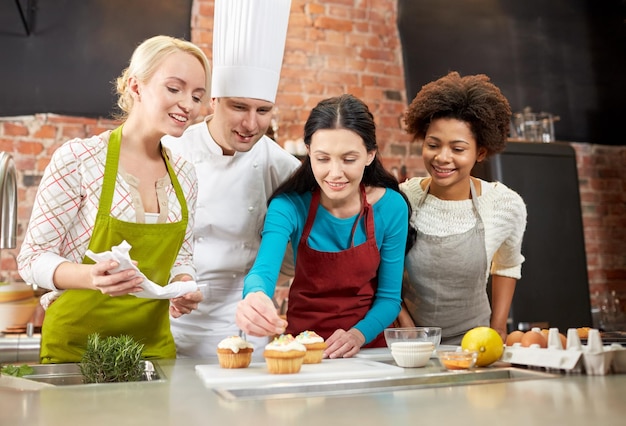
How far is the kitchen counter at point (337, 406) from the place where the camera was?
0.84m

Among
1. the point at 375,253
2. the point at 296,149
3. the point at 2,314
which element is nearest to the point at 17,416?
the point at 375,253

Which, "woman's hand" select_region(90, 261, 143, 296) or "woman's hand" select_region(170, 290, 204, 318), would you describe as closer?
"woman's hand" select_region(90, 261, 143, 296)

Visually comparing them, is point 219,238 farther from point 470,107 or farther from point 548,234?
point 548,234

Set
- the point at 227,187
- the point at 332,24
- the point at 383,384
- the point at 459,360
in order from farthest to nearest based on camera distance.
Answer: the point at 332,24 → the point at 227,187 → the point at 459,360 → the point at 383,384

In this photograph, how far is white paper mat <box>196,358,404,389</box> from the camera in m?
1.15

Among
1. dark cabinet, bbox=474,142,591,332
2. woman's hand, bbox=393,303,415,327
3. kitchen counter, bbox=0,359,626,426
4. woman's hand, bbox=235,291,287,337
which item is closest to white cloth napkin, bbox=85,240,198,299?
woman's hand, bbox=235,291,287,337

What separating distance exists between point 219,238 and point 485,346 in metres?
Result: 1.03

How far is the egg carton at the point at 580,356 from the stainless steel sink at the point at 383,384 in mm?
25

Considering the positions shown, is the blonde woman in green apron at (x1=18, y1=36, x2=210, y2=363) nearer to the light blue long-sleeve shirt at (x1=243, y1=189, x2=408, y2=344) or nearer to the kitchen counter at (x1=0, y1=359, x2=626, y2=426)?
the light blue long-sleeve shirt at (x1=243, y1=189, x2=408, y2=344)

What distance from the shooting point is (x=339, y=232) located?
1.88 m

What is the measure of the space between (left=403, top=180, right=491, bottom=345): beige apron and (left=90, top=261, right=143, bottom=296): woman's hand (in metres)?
1.00

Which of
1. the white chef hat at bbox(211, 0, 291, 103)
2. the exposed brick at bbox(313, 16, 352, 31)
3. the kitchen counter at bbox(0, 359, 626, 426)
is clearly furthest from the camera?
the exposed brick at bbox(313, 16, 352, 31)

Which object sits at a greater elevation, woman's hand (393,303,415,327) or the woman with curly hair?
the woman with curly hair

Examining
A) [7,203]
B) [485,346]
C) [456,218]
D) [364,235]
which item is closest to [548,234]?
[456,218]
